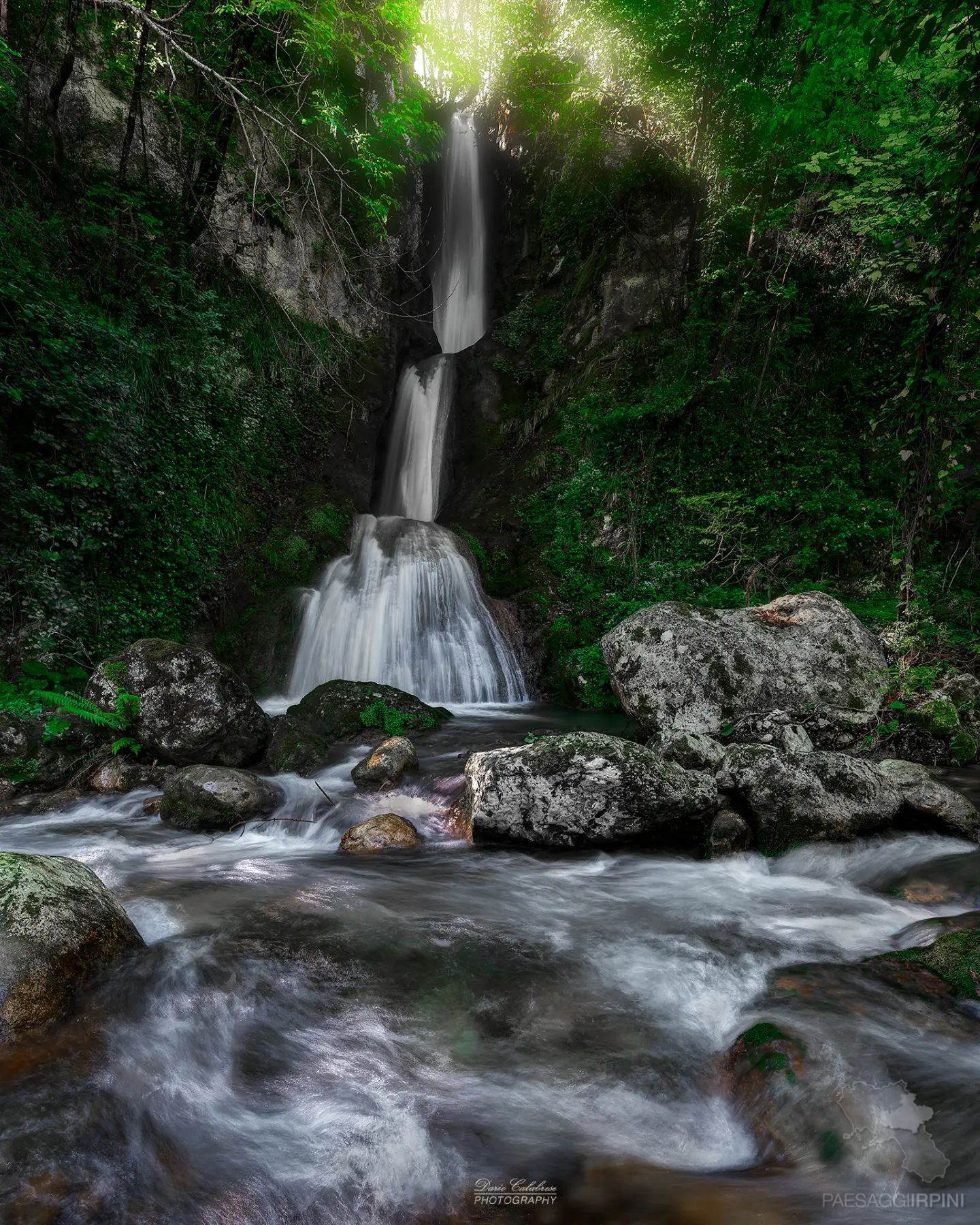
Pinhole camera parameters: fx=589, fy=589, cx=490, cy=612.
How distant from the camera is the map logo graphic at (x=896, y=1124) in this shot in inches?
78.4

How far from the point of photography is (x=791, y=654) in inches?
274

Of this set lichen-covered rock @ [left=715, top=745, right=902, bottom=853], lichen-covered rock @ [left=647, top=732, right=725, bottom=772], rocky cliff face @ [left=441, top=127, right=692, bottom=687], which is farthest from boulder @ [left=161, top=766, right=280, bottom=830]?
rocky cliff face @ [left=441, top=127, right=692, bottom=687]

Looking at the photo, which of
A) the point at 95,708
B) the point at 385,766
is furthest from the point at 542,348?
the point at 95,708

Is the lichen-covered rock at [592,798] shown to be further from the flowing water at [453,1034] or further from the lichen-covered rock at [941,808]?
the lichen-covered rock at [941,808]

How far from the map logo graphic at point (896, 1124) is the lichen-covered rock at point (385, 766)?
468cm

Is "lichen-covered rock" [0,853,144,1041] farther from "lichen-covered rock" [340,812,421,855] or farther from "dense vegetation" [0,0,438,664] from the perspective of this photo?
"dense vegetation" [0,0,438,664]

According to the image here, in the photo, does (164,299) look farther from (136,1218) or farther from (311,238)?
(136,1218)

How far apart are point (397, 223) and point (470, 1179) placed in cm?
2418

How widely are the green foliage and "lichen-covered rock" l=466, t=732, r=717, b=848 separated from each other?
3.02 metres

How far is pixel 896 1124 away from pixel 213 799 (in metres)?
5.20

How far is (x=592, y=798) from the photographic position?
4.75m

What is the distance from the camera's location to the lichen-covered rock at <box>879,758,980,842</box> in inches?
178

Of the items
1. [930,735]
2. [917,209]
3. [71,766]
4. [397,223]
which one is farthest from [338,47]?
[930,735]

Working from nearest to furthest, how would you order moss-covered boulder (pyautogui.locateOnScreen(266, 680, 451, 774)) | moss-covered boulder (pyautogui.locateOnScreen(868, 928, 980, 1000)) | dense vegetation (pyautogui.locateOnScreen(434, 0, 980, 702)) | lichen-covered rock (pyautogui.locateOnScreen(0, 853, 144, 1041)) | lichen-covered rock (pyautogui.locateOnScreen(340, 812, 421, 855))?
lichen-covered rock (pyautogui.locateOnScreen(0, 853, 144, 1041)) → moss-covered boulder (pyautogui.locateOnScreen(868, 928, 980, 1000)) → lichen-covered rock (pyautogui.locateOnScreen(340, 812, 421, 855)) → moss-covered boulder (pyautogui.locateOnScreen(266, 680, 451, 774)) → dense vegetation (pyautogui.locateOnScreen(434, 0, 980, 702))
